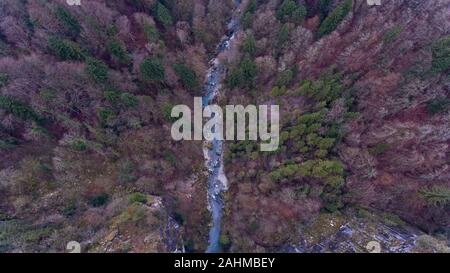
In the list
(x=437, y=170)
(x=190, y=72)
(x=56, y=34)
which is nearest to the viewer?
(x=437, y=170)

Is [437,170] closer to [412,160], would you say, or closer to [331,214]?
[412,160]

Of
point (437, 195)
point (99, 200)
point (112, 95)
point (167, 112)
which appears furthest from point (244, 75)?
point (437, 195)

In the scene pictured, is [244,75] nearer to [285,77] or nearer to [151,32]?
[285,77]

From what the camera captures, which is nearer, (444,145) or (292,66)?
(444,145)

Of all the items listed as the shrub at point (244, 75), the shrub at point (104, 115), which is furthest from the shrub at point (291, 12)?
the shrub at point (104, 115)

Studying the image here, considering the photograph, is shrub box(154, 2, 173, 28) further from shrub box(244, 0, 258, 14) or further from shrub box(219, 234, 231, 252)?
shrub box(219, 234, 231, 252)

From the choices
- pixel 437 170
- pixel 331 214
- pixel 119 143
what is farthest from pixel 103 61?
pixel 437 170
